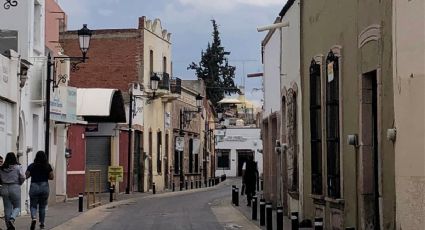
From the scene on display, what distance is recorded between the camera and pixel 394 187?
12.9 m

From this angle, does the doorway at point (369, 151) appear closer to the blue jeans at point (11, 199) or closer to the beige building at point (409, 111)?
the beige building at point (409, 111)

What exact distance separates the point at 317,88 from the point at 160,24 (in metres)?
33.4

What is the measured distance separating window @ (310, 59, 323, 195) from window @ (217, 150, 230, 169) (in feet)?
213

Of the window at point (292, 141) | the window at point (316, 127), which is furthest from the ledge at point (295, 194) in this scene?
the window at point (316, 127)

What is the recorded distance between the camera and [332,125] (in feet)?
57.3

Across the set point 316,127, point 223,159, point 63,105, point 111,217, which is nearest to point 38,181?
point 111,217

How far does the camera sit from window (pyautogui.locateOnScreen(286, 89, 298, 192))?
2161 cm

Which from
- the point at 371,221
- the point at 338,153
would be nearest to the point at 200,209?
the point at 338,153

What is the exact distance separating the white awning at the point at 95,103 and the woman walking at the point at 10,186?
1811 centimetres

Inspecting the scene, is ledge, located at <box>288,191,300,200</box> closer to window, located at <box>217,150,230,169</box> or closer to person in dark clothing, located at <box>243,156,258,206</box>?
person in dark clothing, located at <box>243,156,258,206</box>

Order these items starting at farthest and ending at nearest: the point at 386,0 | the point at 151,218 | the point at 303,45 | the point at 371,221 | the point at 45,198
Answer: the point at 151,218 → the point at 303,45 → the point at 45,198 → the point at 371,221 → the point at 386,0

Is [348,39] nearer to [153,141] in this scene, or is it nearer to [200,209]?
[200,209]

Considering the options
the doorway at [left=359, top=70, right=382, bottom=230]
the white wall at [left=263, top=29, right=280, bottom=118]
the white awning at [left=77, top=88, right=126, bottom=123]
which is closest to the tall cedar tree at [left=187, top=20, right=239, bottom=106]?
the white awning at [left=77, top=88, right=126, bottom=123]

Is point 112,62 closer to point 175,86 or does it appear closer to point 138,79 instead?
point 138,79
